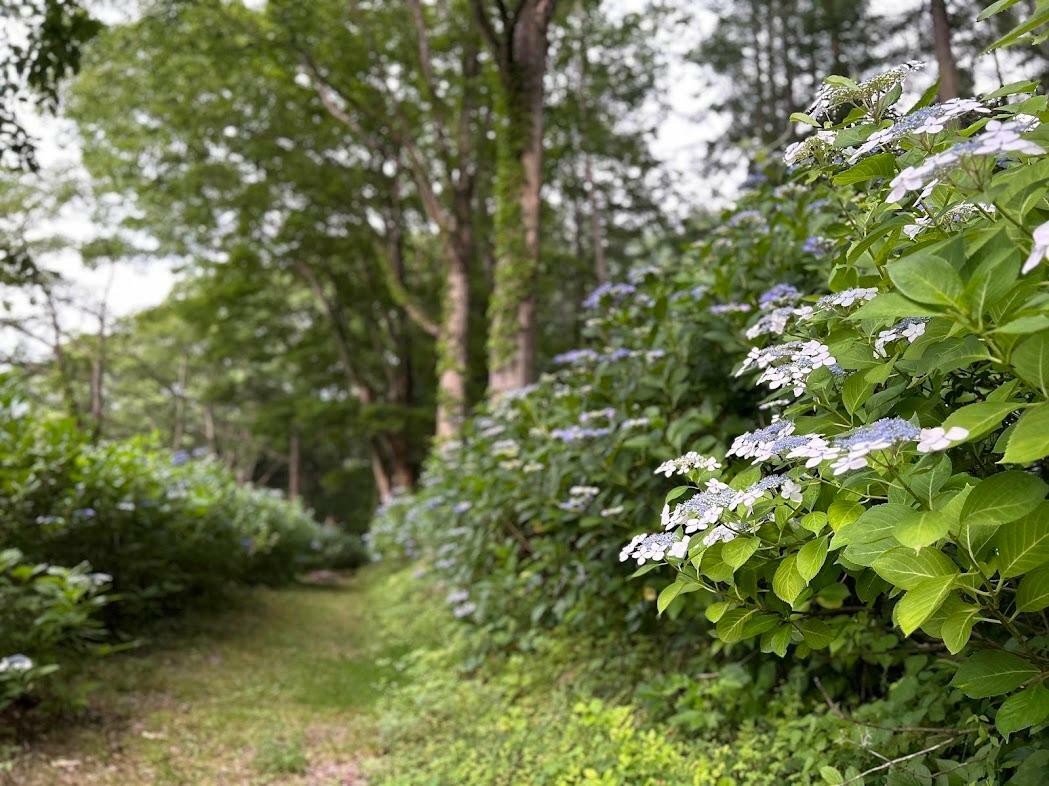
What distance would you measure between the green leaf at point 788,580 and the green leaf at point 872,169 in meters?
0.69

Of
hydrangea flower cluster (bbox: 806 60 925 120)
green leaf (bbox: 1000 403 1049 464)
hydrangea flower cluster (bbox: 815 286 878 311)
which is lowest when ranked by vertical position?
green leaf (bbox: 1000 403 1049 464)

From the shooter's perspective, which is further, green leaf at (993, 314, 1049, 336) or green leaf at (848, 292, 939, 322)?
green leaf at (848, 292, 939, 322)

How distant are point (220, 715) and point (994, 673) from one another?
3837mm

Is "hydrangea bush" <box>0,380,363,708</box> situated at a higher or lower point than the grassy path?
higher

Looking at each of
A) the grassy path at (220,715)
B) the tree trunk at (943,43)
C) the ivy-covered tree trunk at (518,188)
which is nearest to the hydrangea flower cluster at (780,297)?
the tree trunk at (943,43)

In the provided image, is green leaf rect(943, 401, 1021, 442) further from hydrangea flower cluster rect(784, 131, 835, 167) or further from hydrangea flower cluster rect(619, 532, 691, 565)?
hydrangea flower cluster rect(784, 131, 835, 167)

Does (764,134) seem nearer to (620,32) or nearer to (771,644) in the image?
(620,32)

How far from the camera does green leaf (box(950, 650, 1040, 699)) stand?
3.92ft

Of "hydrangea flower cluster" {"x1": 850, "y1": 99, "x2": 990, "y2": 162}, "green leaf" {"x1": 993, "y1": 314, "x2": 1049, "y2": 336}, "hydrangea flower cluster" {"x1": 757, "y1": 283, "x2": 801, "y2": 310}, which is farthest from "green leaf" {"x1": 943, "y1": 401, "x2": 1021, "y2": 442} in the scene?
"hydrangea flower cluster" {"x1": 757, "y1": 283, "x2": 801, "y2": 310}

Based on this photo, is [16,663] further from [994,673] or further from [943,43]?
[943,43]

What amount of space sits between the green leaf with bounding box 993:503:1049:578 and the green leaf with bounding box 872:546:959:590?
71mm

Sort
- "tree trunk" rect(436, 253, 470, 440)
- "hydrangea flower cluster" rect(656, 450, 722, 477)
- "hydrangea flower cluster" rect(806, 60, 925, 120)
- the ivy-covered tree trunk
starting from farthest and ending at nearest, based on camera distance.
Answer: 1. "tree trunk" rect(436, 253, 470, 440)
2. the ivy-covered tree trunk
3. "hydrangea flower cluster" rect(656, 450, 722, 477)
4. "hydrangea flower cluster" rect(806, 60, 925, 120)

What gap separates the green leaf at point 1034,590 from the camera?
1055 mm

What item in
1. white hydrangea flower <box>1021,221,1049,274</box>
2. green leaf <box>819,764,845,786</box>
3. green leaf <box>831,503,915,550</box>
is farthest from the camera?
green leaf <box>819,764,845,786</box>
